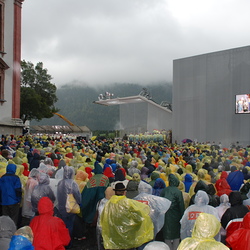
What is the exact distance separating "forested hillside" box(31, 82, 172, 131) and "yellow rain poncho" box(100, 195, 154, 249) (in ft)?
405

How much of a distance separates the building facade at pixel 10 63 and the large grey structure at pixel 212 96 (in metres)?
21.2

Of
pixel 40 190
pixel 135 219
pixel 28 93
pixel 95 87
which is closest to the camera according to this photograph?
pixel 135 219

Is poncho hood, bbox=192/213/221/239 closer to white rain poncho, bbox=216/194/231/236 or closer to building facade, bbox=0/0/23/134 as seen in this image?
white rain poncho, bbox=216/194/231/236

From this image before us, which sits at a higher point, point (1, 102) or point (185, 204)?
point (1, 102)

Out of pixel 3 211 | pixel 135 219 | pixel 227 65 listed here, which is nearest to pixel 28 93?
pixel 227 65

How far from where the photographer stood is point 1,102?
83.2 ft

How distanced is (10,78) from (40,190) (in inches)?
895

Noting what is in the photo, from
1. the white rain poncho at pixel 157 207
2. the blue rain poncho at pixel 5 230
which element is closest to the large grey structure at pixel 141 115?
the white rain poncho at pixel 157 207

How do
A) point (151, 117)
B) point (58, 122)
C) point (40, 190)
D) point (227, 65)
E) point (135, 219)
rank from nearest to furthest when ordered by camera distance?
point (135, 219)
point (40, 190)
point (227, 65)
point (151, 117)
point (58, 122)

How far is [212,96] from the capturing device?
3784 cm

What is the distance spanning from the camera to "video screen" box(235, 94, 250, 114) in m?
Answer: 32.1

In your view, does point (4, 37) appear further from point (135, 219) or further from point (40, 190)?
point (135, 219)

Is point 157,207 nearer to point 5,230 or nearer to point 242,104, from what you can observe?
point 5,230

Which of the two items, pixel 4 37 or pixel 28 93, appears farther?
pixel 28 93
